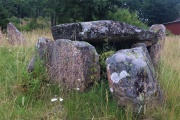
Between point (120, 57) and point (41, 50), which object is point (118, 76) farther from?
point (41, 50)

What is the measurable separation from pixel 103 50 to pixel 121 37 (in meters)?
0.43

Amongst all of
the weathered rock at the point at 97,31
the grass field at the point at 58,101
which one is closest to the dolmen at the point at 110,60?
the weathered rock at the point at 97,31

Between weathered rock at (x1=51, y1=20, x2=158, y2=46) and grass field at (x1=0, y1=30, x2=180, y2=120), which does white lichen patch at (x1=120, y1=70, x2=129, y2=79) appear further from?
weathered rock at (x1=51, y1=20, x2=158, y2=46)

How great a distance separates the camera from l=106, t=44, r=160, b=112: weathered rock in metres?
3.17

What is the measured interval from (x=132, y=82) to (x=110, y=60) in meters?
0.52

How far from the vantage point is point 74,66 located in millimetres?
3820

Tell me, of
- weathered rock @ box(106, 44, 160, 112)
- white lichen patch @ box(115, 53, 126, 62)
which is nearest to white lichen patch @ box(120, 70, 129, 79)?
weathered rock @ box(106, 44, 160, 112)

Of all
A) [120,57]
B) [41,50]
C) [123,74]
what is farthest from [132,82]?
[41,50]

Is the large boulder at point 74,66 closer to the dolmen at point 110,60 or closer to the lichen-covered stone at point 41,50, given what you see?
the dolmen at point 110,60

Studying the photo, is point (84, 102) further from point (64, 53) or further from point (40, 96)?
point (64, 53)

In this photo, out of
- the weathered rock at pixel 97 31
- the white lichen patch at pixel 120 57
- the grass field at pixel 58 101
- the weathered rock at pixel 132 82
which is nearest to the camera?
the grass field at pixel 58 101

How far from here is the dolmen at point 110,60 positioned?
3240mm

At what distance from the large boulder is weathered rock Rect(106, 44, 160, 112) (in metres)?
0.47

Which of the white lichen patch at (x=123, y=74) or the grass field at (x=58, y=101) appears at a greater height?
the white lichen patch at (x=123, y=74)
